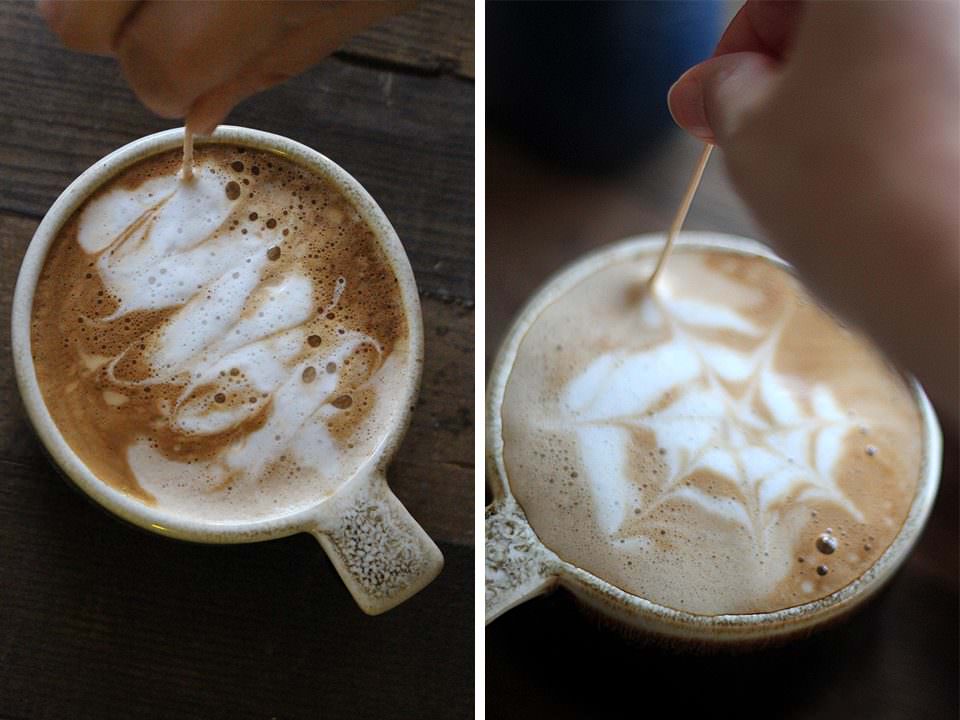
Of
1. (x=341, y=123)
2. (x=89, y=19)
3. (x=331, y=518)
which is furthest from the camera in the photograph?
(x=341, y=123)

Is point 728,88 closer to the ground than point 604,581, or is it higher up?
higher up

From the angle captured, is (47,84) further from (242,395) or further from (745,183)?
(745,183)

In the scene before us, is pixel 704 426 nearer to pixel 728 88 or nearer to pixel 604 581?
pixel 604 581

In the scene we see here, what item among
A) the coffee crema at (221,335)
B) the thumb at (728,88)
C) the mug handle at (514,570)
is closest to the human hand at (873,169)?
the thumb at (728,88)

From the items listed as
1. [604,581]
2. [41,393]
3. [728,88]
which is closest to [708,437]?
[604,581]

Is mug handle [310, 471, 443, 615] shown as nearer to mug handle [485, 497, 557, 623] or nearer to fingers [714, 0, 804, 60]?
mug handle [485, 497, 557, 623]

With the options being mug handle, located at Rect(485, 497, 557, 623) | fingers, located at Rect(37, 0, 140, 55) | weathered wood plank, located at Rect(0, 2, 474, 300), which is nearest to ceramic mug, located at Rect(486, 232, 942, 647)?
mug handle, located at Rect(485, 497, 557, 623)
